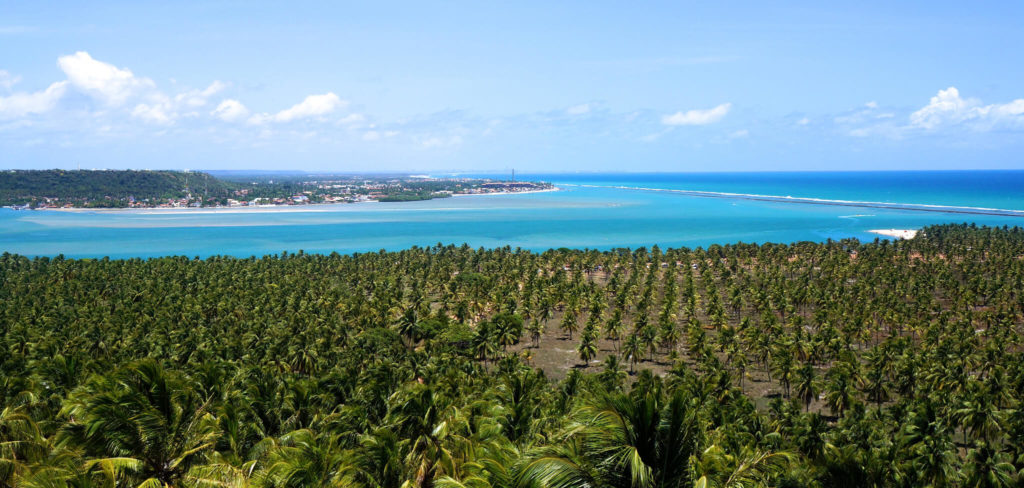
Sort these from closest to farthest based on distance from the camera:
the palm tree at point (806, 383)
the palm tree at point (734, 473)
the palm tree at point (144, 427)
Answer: the palm tree at point (734, 473)
the palm tree at point (144, 427)
the palm tree at point (806, 383)

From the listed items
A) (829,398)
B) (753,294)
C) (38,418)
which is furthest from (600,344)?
(38,418)

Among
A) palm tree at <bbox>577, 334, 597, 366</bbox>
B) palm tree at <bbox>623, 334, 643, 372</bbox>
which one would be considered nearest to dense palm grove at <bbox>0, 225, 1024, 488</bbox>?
palm tree at <bbox>623, 334, 643, 372</bbox>

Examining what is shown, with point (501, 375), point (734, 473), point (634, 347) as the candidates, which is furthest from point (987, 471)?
point (634, 347)

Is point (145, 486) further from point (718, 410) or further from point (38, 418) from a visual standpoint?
point (718, 410)

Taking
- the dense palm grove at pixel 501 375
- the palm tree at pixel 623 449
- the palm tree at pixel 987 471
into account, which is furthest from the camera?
the palm tree at pixel 987 471

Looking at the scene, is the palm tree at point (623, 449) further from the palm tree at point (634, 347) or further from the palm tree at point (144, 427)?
the palm tree at point (634, 347)

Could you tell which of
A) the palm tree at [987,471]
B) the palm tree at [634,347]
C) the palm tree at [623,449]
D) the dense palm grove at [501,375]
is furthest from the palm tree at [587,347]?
the palm tree at [623,449]

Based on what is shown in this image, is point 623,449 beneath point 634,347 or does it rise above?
above

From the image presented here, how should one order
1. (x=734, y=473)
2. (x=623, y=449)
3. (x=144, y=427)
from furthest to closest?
(x=144, y=427), (x=734, y=473), (x=623, y=449)

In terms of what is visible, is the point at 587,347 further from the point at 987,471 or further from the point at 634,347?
the point at 987,471
